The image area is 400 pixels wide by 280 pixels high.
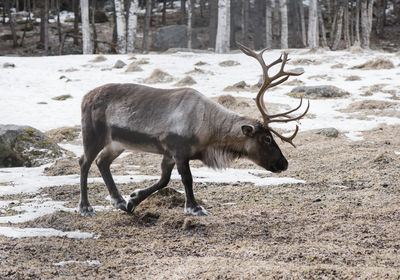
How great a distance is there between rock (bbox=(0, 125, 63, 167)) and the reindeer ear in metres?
4.26

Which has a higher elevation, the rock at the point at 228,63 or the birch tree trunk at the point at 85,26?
the birch tree trunk at the point at 85,26

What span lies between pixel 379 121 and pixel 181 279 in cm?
775

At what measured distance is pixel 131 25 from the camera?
65.2 feet

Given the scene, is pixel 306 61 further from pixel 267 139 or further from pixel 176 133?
pixel 176 133

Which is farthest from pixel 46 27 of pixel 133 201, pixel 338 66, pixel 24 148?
pixel 133 201

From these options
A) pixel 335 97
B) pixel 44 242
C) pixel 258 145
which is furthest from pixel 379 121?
pixel 44 242

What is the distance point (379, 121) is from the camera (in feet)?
32.7

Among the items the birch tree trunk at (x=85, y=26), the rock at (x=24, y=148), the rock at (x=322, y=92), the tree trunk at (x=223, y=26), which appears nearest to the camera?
the rock at (x=24, y=148)

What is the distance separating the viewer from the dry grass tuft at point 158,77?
1453cm

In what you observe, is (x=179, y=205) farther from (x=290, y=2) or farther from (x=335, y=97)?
(x=290, y=2)

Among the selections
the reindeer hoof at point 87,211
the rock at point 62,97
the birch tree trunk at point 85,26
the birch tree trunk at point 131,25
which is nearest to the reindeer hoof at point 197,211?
the reindeer hoof at point 87,211

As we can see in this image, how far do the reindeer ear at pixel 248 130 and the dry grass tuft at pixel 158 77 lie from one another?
9.54 m

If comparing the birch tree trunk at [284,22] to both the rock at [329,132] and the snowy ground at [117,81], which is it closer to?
the snowy ground at [117,81]

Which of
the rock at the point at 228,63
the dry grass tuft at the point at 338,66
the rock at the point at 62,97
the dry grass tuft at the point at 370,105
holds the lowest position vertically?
the dry grass tuft at the point at 370,105
